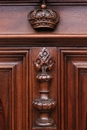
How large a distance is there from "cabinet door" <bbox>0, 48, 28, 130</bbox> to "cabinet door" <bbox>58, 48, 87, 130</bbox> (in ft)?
0.28

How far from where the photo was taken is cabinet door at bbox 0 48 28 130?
46 centimetres

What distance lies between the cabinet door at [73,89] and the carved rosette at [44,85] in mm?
30

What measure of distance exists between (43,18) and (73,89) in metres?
0.17

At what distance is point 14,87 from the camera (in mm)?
466

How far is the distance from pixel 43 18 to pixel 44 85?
146 mm

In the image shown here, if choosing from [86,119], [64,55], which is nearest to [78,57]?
[64,55]

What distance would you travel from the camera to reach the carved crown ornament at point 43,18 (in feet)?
1.45

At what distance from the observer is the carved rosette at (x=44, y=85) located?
437mm

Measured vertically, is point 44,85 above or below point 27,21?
below

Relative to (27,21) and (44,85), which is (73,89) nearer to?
(44,85)

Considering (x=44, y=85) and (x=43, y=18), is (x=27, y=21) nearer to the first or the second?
(x=43, y=18)

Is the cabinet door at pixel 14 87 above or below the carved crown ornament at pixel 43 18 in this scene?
below

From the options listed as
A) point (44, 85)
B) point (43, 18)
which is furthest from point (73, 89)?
point (43, 18)

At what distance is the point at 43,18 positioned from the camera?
44 centimetres
